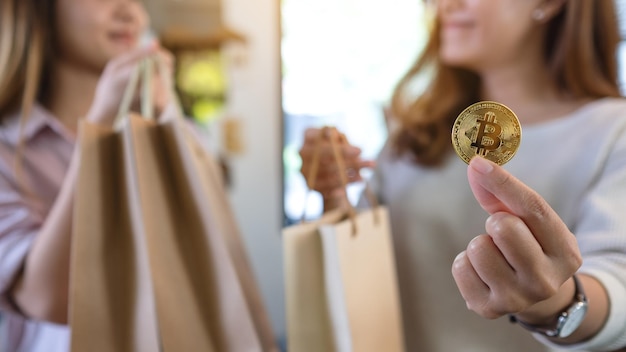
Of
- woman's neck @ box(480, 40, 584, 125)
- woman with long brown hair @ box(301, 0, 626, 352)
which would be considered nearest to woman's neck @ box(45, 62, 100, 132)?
woman with long brown hair @ box(301, 0, 626, 352)

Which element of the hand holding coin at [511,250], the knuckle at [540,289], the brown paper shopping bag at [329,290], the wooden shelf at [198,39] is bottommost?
the brown paper shopping bag at [329,290]

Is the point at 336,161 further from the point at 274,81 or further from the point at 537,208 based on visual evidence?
the point at 274,81

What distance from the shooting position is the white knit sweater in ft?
1.38

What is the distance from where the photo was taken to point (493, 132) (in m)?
0.32

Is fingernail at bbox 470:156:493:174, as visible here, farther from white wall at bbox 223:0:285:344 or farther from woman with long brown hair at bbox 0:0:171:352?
white wall at bbox 223:0:285:344

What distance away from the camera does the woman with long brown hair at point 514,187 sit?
0.99 feet

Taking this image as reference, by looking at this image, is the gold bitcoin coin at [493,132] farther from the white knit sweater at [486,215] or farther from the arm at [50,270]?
the arm at [50,270]

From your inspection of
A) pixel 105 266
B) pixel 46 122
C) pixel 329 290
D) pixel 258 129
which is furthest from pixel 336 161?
pixel 258 129

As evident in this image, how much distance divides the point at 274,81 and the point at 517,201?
1.23 meters

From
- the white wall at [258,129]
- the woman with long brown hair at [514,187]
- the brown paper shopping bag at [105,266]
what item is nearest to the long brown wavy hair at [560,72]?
the woman with long brown hair at [514,187]

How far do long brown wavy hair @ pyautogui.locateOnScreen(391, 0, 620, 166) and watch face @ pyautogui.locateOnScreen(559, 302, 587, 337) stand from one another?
0.78ft

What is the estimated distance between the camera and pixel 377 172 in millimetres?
666

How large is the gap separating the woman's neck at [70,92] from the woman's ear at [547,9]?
0.54m

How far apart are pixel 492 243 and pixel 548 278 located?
40mm
